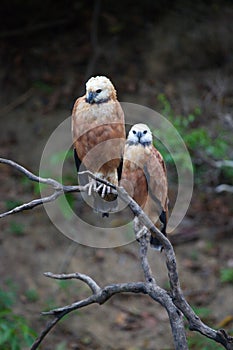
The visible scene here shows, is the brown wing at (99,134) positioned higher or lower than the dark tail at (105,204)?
higher

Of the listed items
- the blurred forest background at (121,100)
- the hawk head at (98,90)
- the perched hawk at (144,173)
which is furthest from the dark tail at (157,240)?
the blurred forest background at (121,100)

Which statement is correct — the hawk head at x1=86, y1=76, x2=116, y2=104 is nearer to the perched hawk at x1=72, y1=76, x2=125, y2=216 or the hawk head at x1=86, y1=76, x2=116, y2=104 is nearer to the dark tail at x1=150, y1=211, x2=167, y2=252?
the perched hawk at x1=72, y1=76, x2=125, y2=216

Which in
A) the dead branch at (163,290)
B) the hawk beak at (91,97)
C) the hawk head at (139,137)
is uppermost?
the hawk beak at (91,97)

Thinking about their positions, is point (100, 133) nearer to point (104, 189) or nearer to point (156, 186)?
point (104, 189)

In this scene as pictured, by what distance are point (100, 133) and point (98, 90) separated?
26cm

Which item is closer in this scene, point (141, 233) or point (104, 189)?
point (104, 189)

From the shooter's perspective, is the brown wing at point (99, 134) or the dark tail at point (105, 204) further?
the dark tail at point (105, 204)

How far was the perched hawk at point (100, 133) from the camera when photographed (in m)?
3.49

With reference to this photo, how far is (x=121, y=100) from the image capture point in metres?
7.19

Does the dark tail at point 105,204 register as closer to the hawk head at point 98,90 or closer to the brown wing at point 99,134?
the brown wing at point 99,134

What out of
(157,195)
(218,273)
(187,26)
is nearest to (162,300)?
(157,195)

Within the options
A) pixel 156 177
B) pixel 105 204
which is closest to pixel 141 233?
pixel 105 204

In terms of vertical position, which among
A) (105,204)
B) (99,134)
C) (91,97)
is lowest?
(105,204)

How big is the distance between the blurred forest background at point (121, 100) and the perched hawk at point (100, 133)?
1.56 metres
